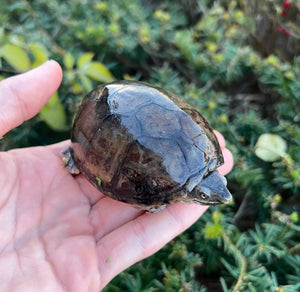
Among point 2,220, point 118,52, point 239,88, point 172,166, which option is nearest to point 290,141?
point 239,88

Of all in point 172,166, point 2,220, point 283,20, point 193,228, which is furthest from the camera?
point 283,20

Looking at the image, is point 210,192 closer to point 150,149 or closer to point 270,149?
point 150,149

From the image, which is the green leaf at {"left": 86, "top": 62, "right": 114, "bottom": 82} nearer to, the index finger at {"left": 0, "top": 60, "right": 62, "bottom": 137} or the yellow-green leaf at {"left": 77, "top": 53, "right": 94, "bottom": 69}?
the yellow-green leaf at {"left": 77, "top": 53, "right": 94, "bottom": 69}

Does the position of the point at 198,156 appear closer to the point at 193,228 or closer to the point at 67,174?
the point at 193,228

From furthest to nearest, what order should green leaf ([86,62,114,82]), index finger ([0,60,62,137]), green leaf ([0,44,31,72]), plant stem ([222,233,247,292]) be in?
green leaf ([86,62,114,82])
green leaf ([0,44,31,72])
index finger ([0,60,62,137])
plant stem ([222,233,247,292])

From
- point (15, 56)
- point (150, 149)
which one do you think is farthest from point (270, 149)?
point (15, 56)

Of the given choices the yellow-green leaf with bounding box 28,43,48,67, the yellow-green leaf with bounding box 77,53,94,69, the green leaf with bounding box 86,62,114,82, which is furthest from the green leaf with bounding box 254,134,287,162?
the yellow-green leaf with bounding box 28,43,48,67

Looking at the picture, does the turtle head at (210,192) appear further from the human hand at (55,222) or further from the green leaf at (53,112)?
the green leaf at (53,112)
